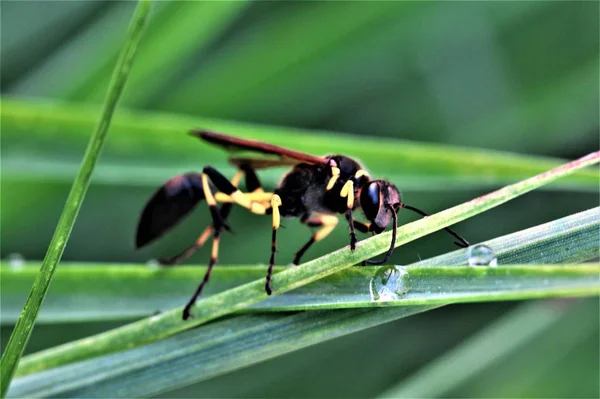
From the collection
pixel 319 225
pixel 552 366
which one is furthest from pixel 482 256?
pixel 552 366

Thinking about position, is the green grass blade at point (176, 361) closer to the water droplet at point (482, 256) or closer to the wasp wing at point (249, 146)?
the water droplet at point (482, 256)

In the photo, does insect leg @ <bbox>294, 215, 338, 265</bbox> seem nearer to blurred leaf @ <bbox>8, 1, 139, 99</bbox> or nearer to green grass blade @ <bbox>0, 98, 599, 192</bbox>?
green grass blade @ <bbox>0, 98, 599, 192</bbox>

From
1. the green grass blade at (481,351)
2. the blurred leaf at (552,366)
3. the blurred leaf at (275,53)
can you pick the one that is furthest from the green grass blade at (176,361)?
the blurred leaf at (275,53)

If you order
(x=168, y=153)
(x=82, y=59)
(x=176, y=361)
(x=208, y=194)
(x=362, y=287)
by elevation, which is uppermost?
(x=82, y=59)

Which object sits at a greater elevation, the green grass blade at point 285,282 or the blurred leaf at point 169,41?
the blurred leaf at point 169,41

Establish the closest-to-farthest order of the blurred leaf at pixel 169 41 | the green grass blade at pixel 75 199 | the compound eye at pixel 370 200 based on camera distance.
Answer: the green grass blade at pixel 75 199
the compound eye at pixel 370 200
the blurred leaf at pixel 169 41

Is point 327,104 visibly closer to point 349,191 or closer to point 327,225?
point 327,225
